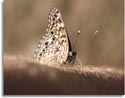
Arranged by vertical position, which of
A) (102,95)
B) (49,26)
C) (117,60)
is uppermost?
(49,26)

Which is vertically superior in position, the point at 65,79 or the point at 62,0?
the point at 62,0

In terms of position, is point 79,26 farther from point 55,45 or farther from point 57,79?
point 57,79

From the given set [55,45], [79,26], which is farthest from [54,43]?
[79,26]

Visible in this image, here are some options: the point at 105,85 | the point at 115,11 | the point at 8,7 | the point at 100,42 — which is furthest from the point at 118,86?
the point at 8,7

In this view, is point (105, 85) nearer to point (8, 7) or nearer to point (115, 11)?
point (115, 11)

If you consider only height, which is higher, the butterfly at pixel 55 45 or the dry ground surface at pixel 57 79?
the butterfly at pixel 55 45
